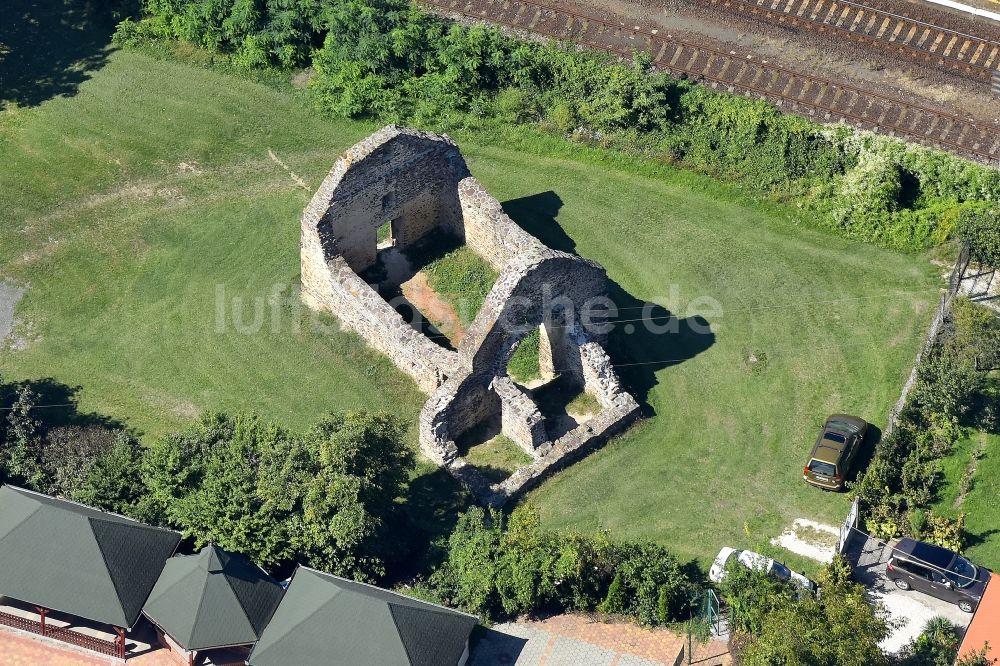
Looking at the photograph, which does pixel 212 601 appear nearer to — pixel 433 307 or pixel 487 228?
pixel 433 307

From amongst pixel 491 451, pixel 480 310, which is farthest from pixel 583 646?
pixel 480 310

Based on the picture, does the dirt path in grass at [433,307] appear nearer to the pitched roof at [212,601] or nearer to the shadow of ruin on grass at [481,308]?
the shadow of ruin on grass at [481,308]

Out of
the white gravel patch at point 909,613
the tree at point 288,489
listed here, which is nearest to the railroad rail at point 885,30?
the white gravel patch at point 909,613

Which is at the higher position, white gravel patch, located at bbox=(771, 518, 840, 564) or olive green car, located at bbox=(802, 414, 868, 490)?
olive green car, located at bbox=(802, 414, 868, 490)

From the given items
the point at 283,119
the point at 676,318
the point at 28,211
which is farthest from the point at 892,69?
the point at 28,211

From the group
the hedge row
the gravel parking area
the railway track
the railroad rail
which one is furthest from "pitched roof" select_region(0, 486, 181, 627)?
the railroad rail

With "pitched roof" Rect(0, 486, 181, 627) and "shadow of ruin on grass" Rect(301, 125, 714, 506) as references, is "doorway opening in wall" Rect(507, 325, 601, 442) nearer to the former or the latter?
"shadow of ruin on grass" Rect(301, 125, 714, 506)
